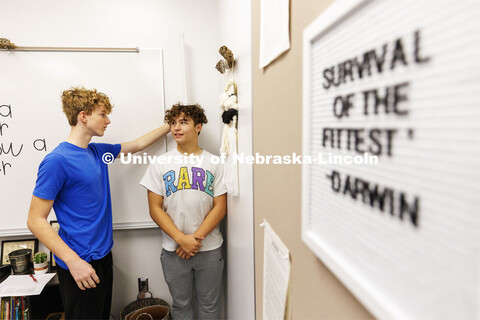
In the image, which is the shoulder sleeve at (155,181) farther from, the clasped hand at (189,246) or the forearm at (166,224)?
the clasped hand at (189,246)

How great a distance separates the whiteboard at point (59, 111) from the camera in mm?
1495

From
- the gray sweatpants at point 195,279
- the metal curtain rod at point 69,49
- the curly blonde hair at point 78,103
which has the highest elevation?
the metal curtain rod at point 69,49

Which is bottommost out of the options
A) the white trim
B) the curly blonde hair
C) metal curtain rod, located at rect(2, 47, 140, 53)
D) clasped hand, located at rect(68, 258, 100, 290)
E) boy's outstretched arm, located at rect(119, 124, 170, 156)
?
clasped hand, located at rect(68, 258, 100, 290)

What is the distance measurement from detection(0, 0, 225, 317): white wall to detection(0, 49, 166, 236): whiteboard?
83mm

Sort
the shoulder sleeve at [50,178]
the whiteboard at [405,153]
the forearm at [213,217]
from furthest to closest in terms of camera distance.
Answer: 1. the forearm at [213,217]
2. the shoulder sleeve at [50,178]
3. the whiteboard at [405,153]

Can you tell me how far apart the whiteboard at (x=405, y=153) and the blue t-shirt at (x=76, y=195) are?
1.21m

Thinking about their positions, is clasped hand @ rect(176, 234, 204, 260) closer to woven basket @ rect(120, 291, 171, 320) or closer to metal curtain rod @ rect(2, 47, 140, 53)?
woven basket @ rect(120, 291, 171, 320)

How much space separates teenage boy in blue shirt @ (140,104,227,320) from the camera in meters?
1.38

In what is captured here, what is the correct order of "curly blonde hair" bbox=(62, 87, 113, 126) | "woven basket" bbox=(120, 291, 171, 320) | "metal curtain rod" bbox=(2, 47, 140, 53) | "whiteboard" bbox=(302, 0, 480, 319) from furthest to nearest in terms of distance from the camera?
"woven basket" bbox=(120, 291, 171, 320)
"metal curtain rod" bbox=(2, 47, 140, 53)
"curly blonde hair" bbox=(62, 87, 113, 126)
"whiteboard" bbox=(302, 0, 480, 319)

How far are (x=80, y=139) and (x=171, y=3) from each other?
988 mm

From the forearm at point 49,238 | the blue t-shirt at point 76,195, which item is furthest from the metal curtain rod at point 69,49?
the forearm at point 49,238

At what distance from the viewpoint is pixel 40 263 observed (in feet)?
4.88

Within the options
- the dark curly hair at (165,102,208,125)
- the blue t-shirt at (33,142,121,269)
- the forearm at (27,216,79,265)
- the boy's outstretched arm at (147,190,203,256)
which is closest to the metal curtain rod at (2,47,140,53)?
the dark curly hair at (165,102,208,125)

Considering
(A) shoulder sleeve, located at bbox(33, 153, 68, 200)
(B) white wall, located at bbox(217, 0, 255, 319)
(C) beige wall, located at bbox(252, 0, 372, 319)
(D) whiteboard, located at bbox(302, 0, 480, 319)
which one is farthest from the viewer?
(A) shoulder sleeve, located at bbox(33, 153, 68, 200)
